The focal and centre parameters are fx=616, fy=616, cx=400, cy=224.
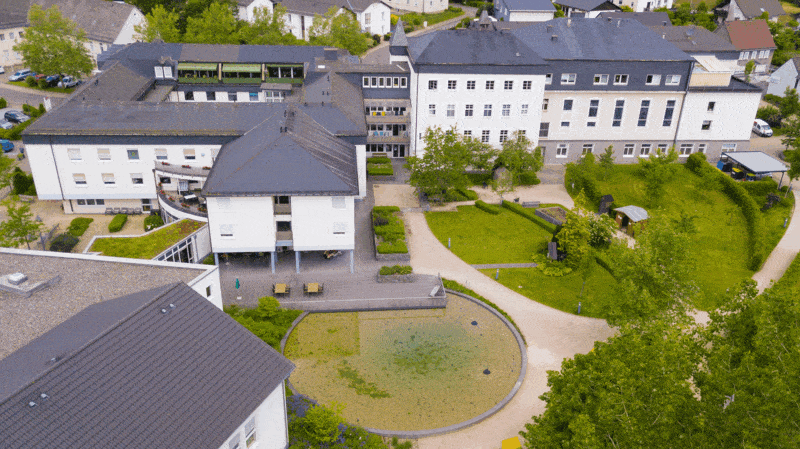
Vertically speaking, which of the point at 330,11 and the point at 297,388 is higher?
the point at 330,11

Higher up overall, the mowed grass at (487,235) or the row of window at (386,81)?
the row of window at (386,81)

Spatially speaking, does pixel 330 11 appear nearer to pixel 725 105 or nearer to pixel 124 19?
pixel 124 19

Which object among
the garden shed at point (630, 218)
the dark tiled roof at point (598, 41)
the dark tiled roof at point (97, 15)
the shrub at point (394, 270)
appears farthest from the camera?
the dark tiled roof at point (97, 15)

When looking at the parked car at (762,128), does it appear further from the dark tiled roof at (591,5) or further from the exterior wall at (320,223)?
the exterior wall at (320,223)

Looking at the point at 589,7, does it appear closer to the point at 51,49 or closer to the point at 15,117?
the point at 51,49

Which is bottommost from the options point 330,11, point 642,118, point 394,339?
point 394,339

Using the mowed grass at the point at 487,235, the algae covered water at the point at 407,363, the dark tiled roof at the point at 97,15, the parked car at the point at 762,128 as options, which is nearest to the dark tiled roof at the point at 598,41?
the mowed grass at the point at 487,235

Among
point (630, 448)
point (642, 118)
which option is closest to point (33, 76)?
point (642, 118)
